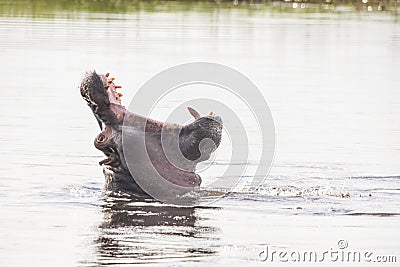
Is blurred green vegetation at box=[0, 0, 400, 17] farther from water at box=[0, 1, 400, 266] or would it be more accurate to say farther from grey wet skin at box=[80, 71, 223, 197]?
grey wet skin at box=[80, 71, 223, 197]

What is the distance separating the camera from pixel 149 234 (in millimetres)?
9391

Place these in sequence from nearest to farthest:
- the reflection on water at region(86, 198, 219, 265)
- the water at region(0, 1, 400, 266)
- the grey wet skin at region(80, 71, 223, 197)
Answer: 1. the reflection on water at region(86, 198, 219, 265)
2. the water at region(0, 1, 400, 266)
3. the grey wet skin at region(80, 71, 223, 197)

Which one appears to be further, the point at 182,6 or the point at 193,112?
the point at 182,6

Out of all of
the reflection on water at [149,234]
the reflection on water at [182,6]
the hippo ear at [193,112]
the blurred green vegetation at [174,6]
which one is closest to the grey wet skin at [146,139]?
the hippo ear at [193,112]

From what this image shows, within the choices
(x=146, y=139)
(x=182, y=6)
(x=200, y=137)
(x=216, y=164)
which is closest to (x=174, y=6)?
(x=182, y=6)

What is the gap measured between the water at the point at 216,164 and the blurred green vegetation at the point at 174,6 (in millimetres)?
14166

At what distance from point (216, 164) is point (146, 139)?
A: 2.60 m

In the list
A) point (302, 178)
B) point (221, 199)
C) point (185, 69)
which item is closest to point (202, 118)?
point (221, 199)

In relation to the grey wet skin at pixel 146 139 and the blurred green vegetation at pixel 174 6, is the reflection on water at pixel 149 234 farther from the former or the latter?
the blurred green vegetation at pixel 174 6

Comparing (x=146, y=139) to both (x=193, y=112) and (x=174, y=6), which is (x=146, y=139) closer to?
(x=193, y=112)

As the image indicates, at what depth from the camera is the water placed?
9164 millimetres

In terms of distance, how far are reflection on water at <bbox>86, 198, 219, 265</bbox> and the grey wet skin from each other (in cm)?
29

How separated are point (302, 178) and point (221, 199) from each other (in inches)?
54.7

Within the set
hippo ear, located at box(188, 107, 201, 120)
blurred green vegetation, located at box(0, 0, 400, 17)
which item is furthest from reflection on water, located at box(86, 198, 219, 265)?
blurred green vegetation, located at box(0, 0, 400, 17)
